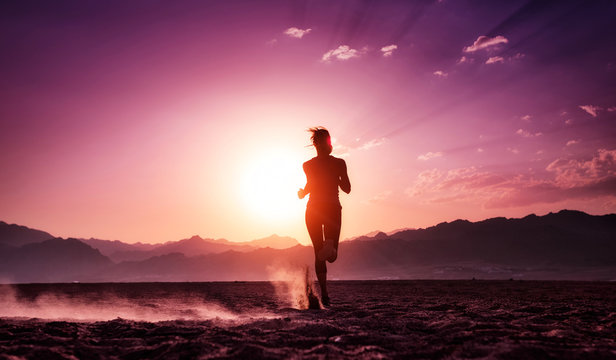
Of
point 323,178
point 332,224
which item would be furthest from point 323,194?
point 332,224

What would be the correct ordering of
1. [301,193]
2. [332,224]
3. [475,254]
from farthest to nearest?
[475,254] < [301,193] < [332,224]

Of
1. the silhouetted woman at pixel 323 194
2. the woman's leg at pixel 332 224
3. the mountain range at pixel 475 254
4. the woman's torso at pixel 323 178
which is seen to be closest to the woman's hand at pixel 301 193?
the silhouetted woman at pixel 323 194

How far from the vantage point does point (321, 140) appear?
6.48 m

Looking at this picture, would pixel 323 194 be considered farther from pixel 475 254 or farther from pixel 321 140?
pixel 475 254

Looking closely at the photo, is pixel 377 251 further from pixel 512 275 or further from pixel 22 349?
pixel 22 349

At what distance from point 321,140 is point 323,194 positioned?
93cm

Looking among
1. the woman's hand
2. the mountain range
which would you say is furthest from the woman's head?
the mountain range

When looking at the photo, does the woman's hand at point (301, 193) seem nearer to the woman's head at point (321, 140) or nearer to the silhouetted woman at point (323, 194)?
the silhouetted woman at point (323, 194)

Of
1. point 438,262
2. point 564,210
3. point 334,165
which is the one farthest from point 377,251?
point 334,165

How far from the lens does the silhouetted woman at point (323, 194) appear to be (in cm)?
621

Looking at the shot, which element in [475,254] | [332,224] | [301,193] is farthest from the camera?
[475,254]

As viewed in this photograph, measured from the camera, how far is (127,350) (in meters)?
2.74

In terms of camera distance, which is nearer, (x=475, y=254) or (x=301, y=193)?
(x=301, y=193)

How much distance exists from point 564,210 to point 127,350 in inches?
7889
